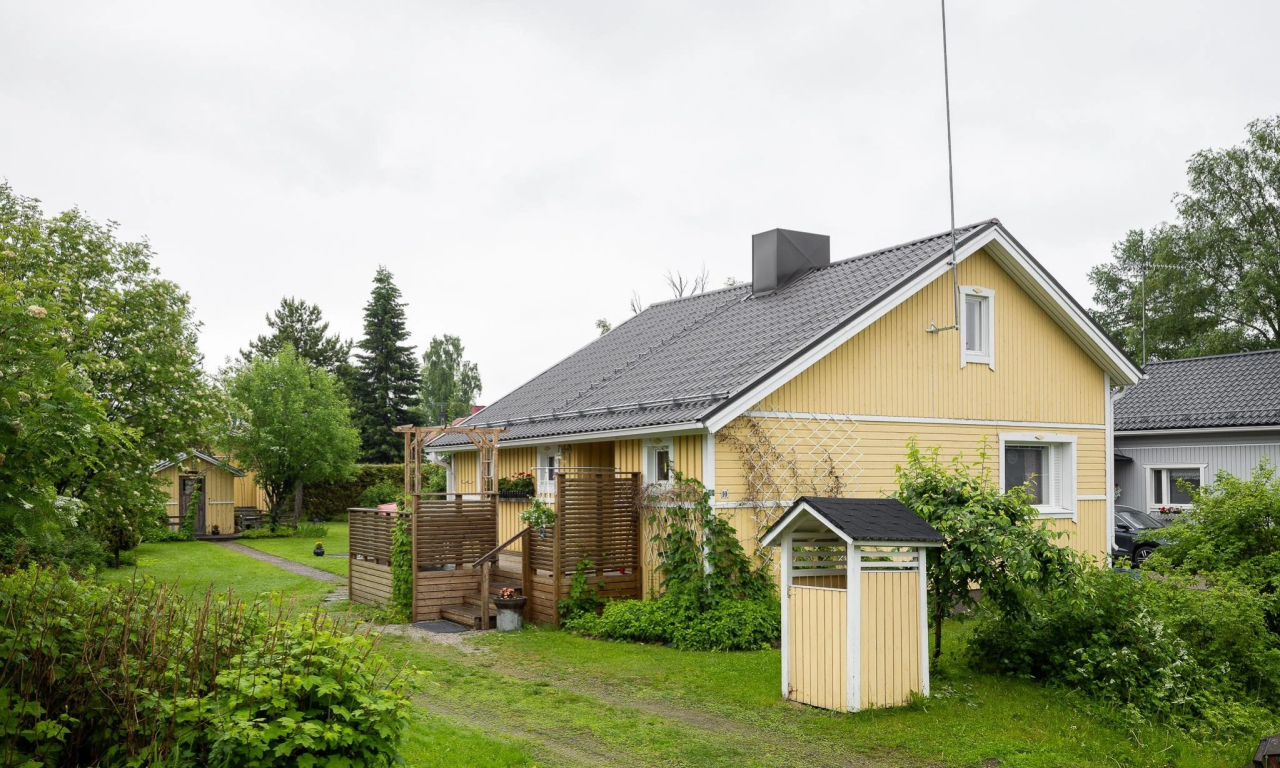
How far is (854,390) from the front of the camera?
50.3 ft

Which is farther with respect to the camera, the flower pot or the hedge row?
the hedge row

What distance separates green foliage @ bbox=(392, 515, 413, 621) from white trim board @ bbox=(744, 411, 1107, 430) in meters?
6.13

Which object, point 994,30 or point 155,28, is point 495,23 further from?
point 994,30

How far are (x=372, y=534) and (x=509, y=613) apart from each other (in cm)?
474

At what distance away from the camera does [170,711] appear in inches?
201

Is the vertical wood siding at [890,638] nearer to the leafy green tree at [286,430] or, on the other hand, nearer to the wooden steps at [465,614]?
the wooden steps at [465,614]

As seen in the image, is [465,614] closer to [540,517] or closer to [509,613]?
[509,613]

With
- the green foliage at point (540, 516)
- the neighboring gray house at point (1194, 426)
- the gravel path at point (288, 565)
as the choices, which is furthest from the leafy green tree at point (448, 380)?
the green foliage at point (540, 516)

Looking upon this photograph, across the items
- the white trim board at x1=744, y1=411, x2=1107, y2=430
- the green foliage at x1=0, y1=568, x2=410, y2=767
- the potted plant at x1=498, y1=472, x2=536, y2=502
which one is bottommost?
the green foliage at x1=0, y1=568, x2=410, y2=767

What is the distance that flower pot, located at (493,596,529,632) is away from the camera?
14273 millimetres

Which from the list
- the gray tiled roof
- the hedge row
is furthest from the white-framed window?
the hedge row

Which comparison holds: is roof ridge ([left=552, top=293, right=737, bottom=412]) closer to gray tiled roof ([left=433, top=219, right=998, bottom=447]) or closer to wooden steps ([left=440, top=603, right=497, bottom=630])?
gray tiled roof ([left=433, top=219, right=998, bottom=447])

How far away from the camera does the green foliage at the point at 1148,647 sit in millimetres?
9273


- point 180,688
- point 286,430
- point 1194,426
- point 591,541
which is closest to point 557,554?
point 591,541
